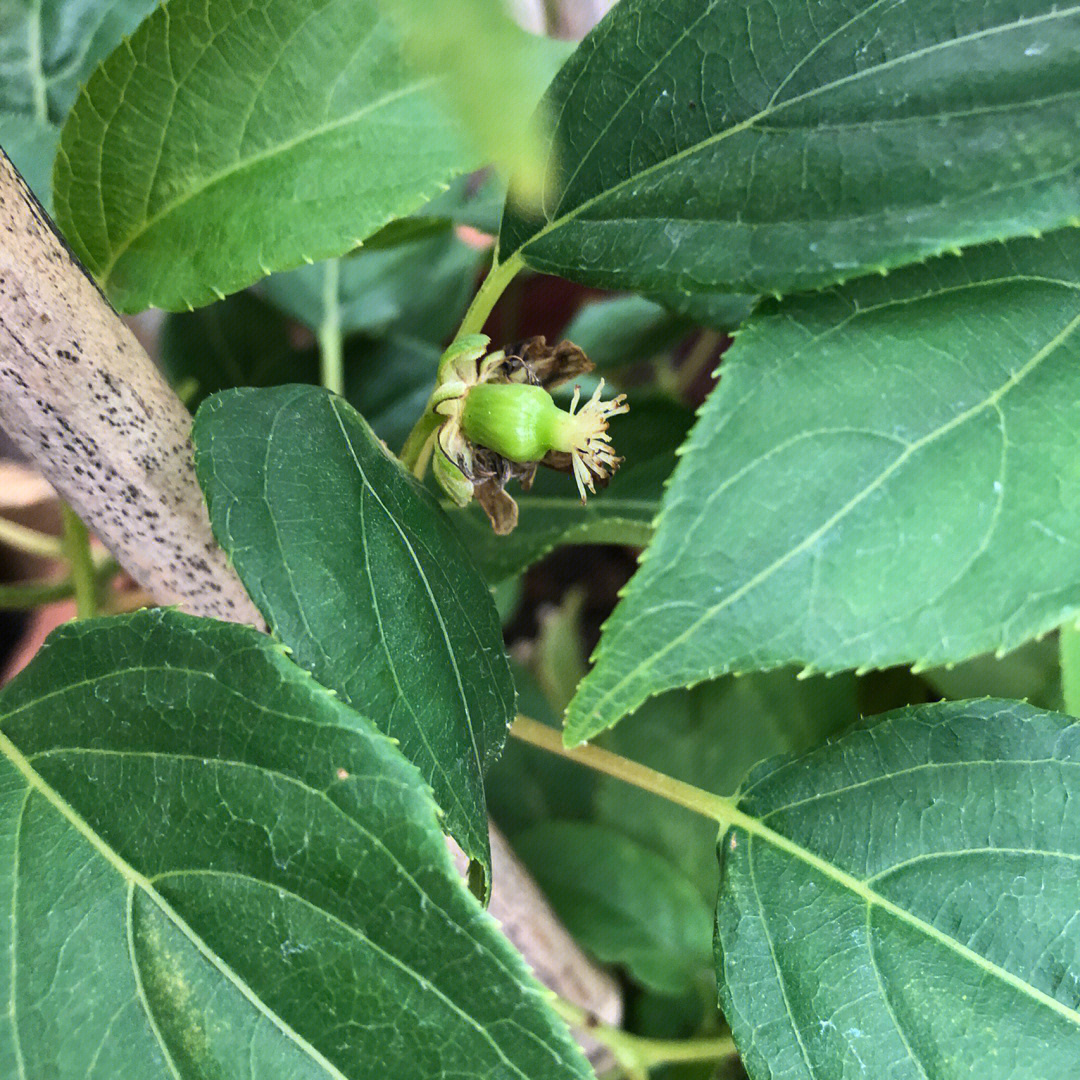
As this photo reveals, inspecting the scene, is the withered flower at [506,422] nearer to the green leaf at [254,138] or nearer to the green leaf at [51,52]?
the green leaf at [254,138]

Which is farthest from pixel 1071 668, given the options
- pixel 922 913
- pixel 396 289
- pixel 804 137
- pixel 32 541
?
pixel 32 541

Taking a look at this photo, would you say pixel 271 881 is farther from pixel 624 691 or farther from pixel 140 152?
pixel 140 152

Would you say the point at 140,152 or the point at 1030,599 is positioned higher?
the point at 140,152

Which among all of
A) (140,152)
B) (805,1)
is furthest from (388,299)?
(805,1)

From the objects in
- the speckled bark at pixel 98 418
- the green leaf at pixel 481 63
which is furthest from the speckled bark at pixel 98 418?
the green leaf at pixel 481 63

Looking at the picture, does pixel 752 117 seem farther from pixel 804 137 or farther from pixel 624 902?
→ pixel 624 902

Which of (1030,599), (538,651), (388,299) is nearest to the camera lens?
(1030,599)

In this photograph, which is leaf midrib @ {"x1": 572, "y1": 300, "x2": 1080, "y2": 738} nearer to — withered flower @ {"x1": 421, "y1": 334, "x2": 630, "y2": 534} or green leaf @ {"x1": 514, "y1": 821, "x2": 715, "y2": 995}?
withered flower @ {"x1": 421, "y1": 334, "x2": 630, "y2": 534}

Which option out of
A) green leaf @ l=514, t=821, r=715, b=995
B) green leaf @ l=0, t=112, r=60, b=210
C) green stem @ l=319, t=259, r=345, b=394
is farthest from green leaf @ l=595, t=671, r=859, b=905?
green leaf @ l=0, t=112, r=60, b=210
